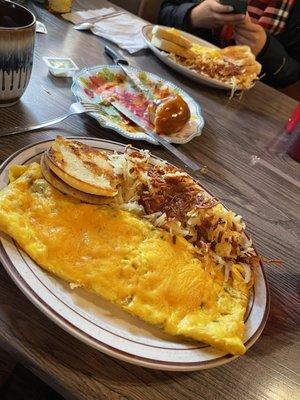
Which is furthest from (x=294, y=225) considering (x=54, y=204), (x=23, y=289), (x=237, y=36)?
(x=237, y=36)

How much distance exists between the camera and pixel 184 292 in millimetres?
740

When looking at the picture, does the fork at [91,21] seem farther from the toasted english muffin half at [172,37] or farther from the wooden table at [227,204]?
the toasted english muffin half at [172,37]

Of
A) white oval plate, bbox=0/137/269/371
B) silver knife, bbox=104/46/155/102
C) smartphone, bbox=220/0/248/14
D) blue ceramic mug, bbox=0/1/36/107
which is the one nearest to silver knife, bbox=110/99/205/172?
silver knife, bbox=104/46/155/102

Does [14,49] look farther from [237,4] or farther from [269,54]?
[269,54]

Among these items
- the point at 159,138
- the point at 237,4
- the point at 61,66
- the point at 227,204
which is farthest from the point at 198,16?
the point at 227,204

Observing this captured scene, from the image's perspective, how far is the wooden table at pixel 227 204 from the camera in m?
0.66

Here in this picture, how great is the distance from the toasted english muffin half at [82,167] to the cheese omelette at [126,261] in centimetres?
3

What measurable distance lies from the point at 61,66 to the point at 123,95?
24 centimetres

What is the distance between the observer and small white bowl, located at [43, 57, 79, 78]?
1.39 m

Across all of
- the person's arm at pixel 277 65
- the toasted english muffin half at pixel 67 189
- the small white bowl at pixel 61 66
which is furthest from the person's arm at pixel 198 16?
the toasted english muffin half at pixel 67 189

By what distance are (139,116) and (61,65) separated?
1.12ft

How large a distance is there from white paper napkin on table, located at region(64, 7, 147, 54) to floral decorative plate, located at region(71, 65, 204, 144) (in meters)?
0.36

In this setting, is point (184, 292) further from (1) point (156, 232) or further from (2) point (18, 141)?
(2) point (18, 141)

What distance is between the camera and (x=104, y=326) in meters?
0.65
